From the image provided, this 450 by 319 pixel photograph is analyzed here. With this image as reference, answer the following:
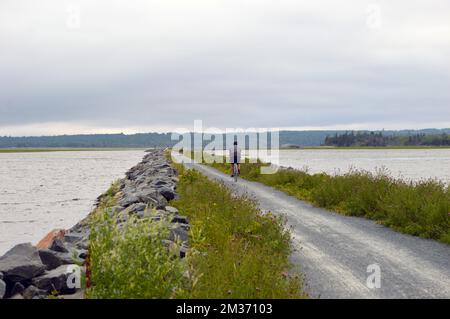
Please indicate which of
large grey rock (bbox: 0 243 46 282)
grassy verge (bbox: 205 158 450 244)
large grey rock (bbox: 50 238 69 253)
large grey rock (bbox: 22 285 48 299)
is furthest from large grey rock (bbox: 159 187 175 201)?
large grey rock (bbox: 22 285 48 299)

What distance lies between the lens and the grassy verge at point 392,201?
1272 cm

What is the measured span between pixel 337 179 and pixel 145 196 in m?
7.63

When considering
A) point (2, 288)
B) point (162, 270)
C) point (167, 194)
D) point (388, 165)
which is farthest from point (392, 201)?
point (388, 165)

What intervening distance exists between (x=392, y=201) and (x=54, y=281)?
32.8 feet

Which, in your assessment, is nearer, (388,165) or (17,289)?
(17,289)

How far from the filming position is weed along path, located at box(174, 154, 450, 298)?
8.16 metres

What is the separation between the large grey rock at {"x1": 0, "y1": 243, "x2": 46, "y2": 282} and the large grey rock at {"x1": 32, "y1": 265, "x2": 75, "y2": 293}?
0.64 feet

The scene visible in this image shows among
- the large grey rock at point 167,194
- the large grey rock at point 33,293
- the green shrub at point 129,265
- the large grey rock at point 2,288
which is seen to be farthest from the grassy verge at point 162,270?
the large grey rock at point 167,194

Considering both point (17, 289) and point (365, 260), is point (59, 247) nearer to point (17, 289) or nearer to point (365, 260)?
point (17, 289)

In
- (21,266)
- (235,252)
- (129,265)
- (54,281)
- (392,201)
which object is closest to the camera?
(129,265)

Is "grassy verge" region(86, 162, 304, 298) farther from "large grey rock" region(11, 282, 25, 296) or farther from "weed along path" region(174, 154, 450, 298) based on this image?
"large grey rock" region(11, 282, 25, 296)

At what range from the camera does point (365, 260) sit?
1018cm

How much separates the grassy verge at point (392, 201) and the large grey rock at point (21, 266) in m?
8.50
